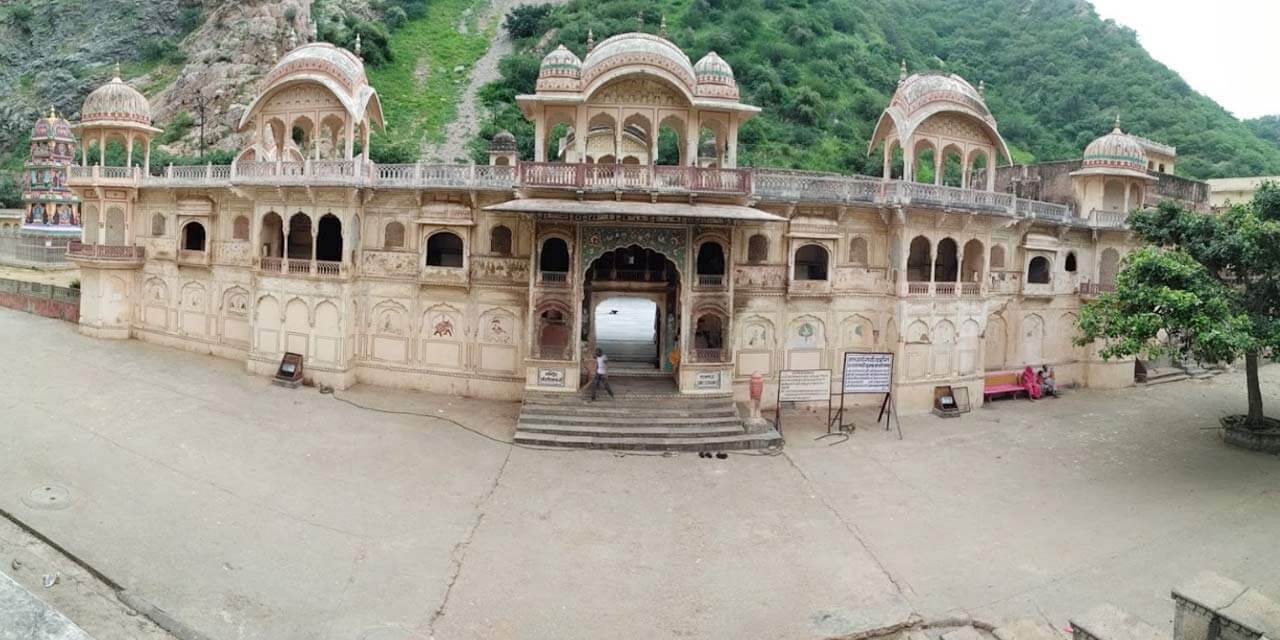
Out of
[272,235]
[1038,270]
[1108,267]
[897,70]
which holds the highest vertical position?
[897,70]

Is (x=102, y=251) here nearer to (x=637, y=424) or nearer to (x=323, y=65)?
(x=323, y=65)

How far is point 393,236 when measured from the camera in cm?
1828

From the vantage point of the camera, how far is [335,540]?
10.4m

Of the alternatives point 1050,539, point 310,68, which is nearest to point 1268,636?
point 1050,539

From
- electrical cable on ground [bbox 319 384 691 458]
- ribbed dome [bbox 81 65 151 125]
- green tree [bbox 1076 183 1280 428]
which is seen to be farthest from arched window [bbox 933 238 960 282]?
ribbed dome [bbox 81 65 151 125]

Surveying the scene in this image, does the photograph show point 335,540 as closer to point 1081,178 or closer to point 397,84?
point 1081,178

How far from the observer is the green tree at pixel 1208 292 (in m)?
13.7

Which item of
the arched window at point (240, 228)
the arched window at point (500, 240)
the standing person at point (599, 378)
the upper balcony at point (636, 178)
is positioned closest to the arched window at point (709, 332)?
the standing person at point (599, 378)

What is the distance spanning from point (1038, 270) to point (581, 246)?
595 inches

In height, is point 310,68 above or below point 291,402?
above

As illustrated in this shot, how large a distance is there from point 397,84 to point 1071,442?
196 feet

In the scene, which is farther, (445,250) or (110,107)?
(110,107)

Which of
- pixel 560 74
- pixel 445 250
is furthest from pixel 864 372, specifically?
pixel 445 250

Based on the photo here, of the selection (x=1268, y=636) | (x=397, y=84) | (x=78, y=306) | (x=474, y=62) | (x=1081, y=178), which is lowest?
(x=1268, y=636)
